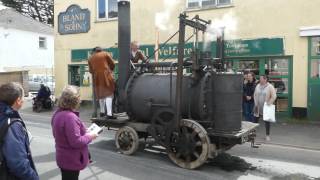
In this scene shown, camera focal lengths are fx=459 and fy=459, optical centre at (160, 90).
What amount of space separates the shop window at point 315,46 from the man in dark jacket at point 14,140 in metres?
12.1

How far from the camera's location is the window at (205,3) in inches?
647

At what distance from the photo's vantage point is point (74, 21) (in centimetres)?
Answer: 2120

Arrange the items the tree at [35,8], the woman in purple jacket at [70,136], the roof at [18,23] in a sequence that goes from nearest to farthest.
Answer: the woman in purple jacket at [70,136]
the roof at [18,23]
the tree at [35,8]

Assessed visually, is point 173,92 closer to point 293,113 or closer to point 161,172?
point 161,172

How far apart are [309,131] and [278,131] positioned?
827 mm

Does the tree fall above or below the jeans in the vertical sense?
above

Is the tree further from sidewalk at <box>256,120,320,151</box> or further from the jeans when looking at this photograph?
the jeans

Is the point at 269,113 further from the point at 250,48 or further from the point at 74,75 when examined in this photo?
the point at 74,75

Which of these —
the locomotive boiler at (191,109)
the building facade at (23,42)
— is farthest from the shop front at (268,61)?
the building facade at (23,42)

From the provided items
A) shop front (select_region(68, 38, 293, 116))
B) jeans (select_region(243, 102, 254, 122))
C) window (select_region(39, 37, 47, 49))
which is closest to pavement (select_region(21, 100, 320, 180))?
jeans (select_region(243, 102, 254, 122))

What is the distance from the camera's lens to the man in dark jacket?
3631 mm

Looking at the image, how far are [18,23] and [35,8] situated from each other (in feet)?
45.1

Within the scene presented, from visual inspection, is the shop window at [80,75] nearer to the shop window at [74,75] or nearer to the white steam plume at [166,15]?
the shop window at [74,75]

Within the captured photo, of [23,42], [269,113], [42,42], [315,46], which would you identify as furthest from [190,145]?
[42,42]
